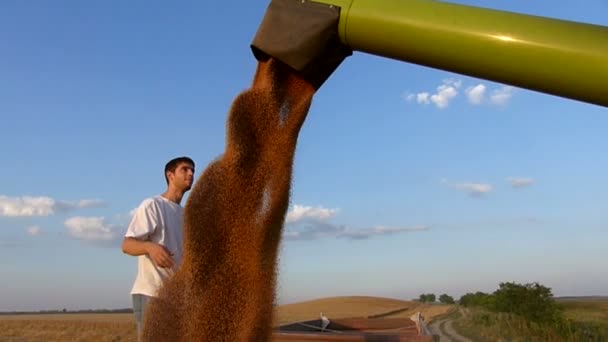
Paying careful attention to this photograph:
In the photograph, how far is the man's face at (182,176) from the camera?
4.42m

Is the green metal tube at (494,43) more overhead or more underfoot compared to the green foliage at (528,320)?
more overhead

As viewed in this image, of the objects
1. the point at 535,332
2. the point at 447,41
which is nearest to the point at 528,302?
the point at 535,332

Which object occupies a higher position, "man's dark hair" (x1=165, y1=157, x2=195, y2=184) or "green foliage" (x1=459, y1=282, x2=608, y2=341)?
"man's dark hair" (x1=165, y1=157, x2=195, y2=184)

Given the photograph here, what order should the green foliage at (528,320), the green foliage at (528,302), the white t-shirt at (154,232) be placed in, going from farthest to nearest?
1. the green foliage at (528,302)
2. the green foliage at (528,320)
3. the white t-shirt at (154,232)

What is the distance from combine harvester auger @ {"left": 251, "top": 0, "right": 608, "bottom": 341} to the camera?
199 cm

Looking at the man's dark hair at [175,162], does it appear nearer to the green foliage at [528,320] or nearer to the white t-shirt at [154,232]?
the white t-shirt at [154,232]

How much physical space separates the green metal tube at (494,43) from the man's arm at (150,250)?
2.09m

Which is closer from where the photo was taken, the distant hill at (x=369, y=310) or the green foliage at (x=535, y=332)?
the green foliage at (x=535, y=332)

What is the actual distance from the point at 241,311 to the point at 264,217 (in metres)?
0.49

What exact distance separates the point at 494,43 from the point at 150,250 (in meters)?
2.63

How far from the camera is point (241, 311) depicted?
315cm

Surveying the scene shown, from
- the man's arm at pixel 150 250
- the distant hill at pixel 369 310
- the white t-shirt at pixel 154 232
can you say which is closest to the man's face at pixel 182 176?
the white t-shirt at pixel 154 232

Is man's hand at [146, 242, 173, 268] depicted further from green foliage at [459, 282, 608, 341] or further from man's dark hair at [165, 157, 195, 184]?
green foliage at [459, 282, 608, 341]

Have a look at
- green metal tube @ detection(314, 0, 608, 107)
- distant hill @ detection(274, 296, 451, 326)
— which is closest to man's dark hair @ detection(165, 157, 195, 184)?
green metal tube @ detection(314, 0, 608, 107)
